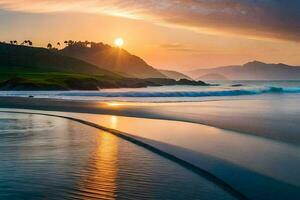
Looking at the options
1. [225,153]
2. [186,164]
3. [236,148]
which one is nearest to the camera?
[186,164]

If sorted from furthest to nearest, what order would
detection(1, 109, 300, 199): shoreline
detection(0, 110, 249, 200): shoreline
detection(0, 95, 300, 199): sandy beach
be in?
detection(0, 95, 300, 199): sandy beach → detection(1, 109, 300, 199): shoreline → detection(0, 110, 249, 200): shoreline

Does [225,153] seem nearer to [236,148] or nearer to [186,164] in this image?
[236,148]

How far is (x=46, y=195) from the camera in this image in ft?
35.7

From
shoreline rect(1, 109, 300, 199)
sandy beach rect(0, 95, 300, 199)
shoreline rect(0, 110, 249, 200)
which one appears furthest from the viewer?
sandy beach rect(0, 95, 300, 199)

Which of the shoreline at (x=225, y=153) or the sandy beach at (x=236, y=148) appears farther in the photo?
the sandy beach at (x=236, y=148)

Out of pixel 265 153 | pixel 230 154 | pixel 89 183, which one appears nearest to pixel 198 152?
pixel 230 154

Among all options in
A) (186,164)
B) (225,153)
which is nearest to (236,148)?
(225,153)

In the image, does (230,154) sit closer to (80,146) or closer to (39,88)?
(80,146)

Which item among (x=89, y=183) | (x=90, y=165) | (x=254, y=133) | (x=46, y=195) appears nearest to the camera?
(x=46, y=195)

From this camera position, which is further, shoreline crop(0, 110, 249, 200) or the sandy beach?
the sandy beach

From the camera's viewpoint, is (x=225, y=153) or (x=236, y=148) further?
(x=236, y=148)

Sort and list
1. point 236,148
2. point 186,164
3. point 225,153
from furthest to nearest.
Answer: point 236,148 < point 225,153 < point 186,164

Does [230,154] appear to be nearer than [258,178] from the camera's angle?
No

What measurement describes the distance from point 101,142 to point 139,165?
213 inches
